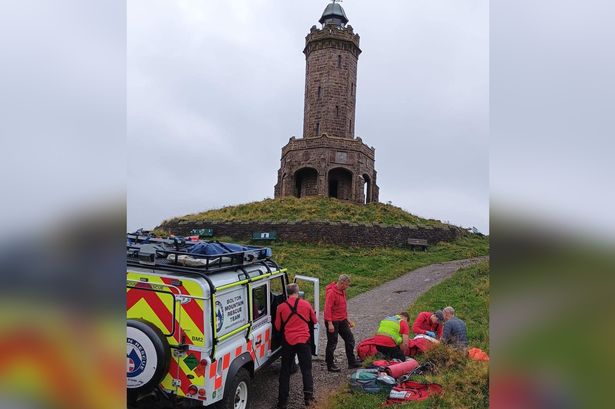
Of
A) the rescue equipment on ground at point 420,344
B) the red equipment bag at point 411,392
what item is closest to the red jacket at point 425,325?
the rescue equipment on ground at point 420,344

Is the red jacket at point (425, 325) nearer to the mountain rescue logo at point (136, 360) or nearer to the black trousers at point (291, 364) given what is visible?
the black trousers at point (291, 364)

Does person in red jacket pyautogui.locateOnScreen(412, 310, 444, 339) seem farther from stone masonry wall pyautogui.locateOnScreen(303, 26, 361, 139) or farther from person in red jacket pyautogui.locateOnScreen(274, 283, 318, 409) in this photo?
stone masonry wall pyautogui.locateOnScreen(303, 26, 361, 139)

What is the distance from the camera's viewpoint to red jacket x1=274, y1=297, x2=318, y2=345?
688 centimetres

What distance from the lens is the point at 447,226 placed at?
3325cm

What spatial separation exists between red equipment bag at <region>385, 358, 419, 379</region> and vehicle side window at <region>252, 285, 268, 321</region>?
7.56 ft

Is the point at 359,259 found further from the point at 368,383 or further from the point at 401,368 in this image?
the point at 368,383

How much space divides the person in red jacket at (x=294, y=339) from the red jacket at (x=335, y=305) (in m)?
1.73

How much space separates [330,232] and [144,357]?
23029mm

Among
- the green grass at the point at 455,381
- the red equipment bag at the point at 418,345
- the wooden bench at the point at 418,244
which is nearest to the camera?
the green grass at the point at 455,381

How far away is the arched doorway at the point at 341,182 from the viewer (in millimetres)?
39219

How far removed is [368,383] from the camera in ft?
23.8
